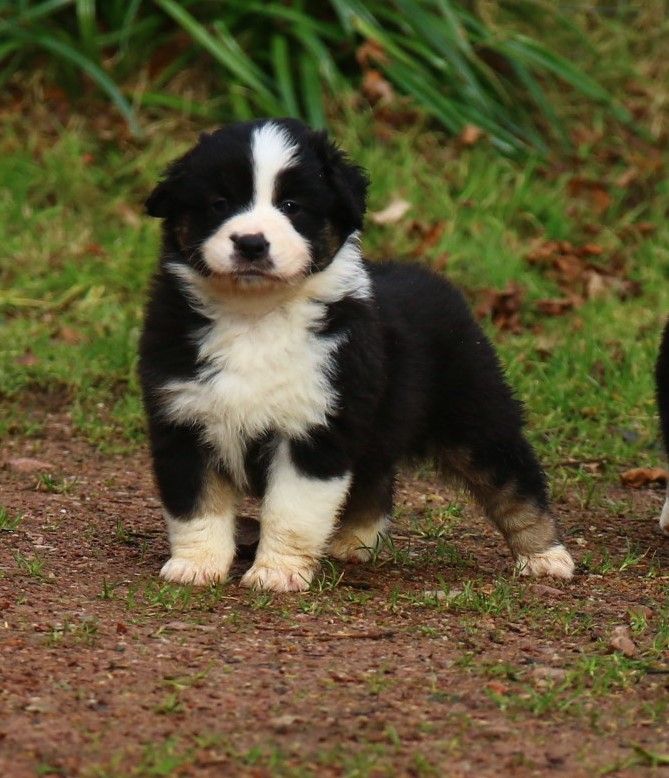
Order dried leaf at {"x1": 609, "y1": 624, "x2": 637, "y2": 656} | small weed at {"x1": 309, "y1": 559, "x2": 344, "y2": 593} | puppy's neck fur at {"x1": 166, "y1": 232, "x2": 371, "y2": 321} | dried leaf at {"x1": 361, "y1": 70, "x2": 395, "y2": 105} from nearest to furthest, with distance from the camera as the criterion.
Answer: dried leaf at {"x1": 609, "y1": 624, "x2": 637, "y2": 656}, puppy's neck fur at {"x1": 166, "y1": 232, "x2": 371, "y2": 321}, small weed at {"x1": 309, "y1": 559, "x2": 344, "y2": 593}, dried leaf at {"x1": 361, "y1": 70, "x2": 395, "y2": 105}

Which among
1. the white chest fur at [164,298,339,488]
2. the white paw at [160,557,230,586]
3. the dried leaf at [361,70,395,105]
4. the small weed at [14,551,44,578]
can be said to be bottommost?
the dried leaf at [361,70,395,105]

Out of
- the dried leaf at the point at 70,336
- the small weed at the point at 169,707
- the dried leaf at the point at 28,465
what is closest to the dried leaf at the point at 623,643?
the small weed at the point at 169,707

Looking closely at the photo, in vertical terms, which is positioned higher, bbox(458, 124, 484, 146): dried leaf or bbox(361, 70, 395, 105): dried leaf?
bbox(361, 70, 395, 105): dried leaf

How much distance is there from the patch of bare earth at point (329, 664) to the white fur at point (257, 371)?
52cm

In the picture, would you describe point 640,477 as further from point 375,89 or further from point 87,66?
point 87,66

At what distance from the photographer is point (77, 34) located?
10391 mm

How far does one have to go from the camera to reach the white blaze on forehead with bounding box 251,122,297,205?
477cm

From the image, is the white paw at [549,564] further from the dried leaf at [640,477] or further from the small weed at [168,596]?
the dried leaf at [640,477]

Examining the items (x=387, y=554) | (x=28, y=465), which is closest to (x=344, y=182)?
(x=387, y=554)

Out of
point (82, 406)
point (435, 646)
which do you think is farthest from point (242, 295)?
point (82, 406)

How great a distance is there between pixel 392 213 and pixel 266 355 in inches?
183

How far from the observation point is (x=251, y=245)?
4680 mm

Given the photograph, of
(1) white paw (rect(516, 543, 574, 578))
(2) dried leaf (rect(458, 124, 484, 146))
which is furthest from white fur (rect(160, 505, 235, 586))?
(2) dried leaf (rect(458, 124, 484, 146))

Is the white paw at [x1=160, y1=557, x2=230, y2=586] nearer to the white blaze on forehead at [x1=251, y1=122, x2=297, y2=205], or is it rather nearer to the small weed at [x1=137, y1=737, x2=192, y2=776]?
the white blaze on forehead at [x1=251, y1=122, x2=297, y2=205]
